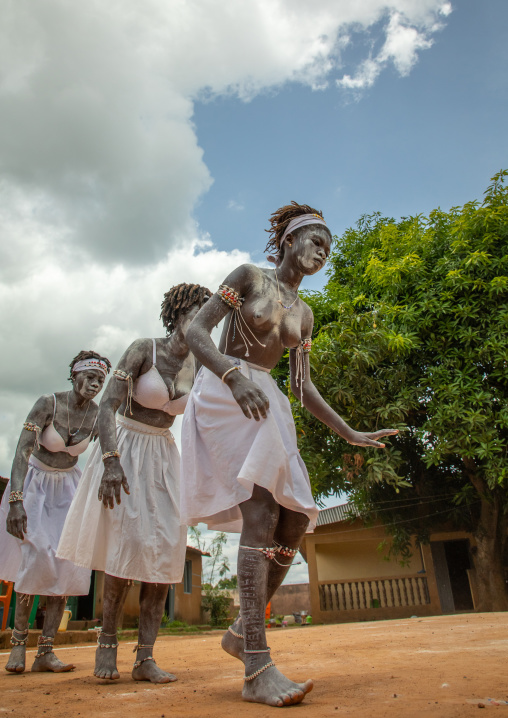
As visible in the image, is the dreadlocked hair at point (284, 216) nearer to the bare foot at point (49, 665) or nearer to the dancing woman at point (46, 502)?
the dancing woman at point (46, 502)

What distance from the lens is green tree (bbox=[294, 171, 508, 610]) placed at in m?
9.70

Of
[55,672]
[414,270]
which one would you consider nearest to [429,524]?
[414,270]

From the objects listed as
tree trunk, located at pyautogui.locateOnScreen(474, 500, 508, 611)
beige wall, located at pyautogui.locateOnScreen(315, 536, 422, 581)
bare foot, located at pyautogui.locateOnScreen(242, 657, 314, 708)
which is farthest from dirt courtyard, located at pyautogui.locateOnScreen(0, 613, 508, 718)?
beige wall, located at pyautogui.locateOnScreen(315, 536, 422, 581)

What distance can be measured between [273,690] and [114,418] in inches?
66.7

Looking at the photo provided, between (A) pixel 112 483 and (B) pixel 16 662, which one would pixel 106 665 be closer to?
(A) pixel 112 483

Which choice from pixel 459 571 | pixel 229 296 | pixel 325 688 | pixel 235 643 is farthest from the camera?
Result: pixel 459 571

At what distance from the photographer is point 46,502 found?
4191mm

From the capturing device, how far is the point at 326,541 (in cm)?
1784

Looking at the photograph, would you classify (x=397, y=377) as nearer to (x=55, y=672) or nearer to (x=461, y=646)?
(x=461, y=646)

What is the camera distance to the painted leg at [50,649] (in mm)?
3590

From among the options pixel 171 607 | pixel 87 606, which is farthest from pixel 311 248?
pixel 171 607

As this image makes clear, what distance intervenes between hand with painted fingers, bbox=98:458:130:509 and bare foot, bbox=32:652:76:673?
145 centimetres

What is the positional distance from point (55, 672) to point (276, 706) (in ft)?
7.57

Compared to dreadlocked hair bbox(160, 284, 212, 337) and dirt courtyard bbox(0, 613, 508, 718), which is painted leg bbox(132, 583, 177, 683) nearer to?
dirt courtyard bbox(0, 613, 508, 718)
